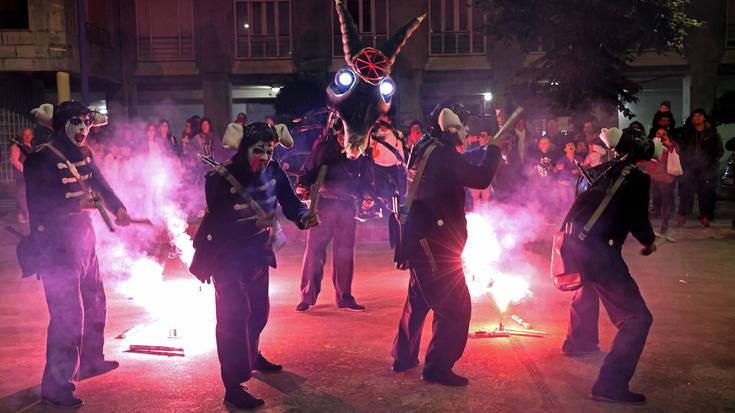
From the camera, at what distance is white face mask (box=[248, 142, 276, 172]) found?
504 centimetres

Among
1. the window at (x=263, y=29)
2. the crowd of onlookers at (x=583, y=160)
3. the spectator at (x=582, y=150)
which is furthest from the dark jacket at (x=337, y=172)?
the window at (x=263, y=29)

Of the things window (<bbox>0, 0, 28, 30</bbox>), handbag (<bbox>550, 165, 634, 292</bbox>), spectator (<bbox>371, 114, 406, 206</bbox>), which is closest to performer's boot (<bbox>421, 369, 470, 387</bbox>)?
handbag (<bbox>550, 165, 634, 292</bbox>)

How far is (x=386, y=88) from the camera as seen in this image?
25.8 feet

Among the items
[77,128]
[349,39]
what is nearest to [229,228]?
[77,128]

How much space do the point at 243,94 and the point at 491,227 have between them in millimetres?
16956

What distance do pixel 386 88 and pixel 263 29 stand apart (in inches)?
783

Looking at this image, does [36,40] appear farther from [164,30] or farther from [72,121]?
[72,121]

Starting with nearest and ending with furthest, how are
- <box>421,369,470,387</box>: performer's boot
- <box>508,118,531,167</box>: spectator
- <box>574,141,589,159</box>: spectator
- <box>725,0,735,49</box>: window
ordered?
<box>421,369,470,387</box>: performer's boot, <box>574,141,589,159</box>: spectator, <box>508,118,531,167</box>: spectator, <box>725,0,735,49</box>: window

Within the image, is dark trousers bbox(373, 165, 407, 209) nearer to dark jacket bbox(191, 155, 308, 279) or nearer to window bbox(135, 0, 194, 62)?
dark jacket bbox(191, 155, 308, 279)

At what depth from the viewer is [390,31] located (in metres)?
25.6

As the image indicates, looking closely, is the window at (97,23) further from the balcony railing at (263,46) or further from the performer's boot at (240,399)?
the performer's boot at (240,399)

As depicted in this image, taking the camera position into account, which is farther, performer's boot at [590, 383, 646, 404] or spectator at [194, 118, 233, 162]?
spectator at [194, 118, 233, 162]

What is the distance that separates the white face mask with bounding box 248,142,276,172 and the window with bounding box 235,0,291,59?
21973mm

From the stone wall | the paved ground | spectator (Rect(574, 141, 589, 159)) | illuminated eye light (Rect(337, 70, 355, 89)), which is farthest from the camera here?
the stone wall
